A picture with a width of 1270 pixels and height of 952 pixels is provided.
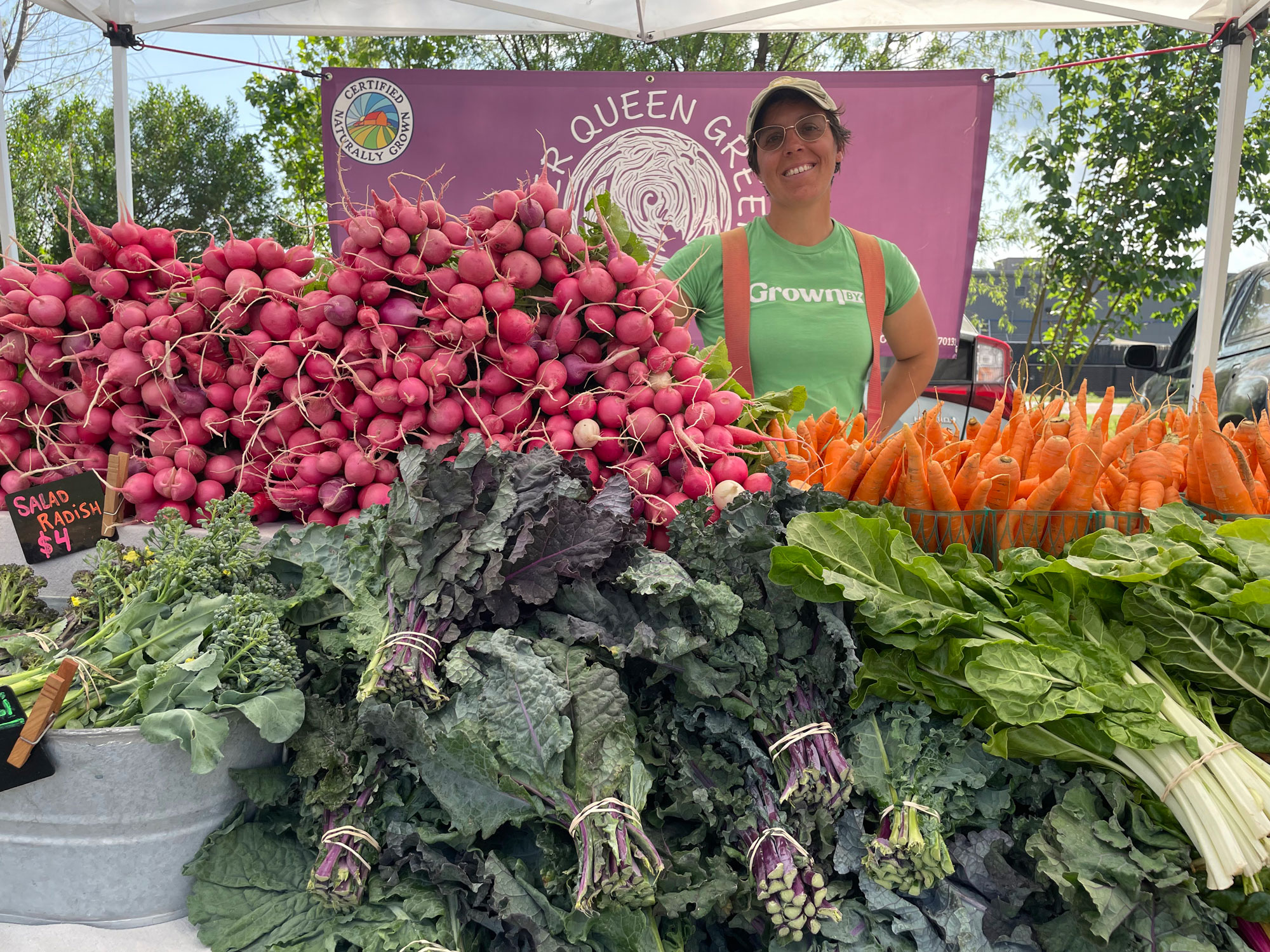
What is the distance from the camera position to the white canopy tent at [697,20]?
387 cm

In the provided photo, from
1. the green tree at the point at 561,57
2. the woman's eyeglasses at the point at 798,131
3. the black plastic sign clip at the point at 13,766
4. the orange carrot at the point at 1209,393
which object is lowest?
the black plastic sign clip at the point at 13,766

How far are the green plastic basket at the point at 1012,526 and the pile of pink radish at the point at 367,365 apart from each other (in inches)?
15.8

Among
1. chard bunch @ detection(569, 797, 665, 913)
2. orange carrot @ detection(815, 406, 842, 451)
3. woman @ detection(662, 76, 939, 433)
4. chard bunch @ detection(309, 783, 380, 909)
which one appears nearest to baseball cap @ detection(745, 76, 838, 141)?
woman @ detection(662, 76, 939, 433)

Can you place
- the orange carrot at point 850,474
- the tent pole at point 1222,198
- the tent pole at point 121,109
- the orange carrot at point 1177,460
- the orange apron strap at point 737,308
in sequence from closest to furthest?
the orange carrot at point 850,474 < the orange carrot at point 1177,460 < the orange apron strap at point 737,308 < the tent pole at point 1222,198 < the tent pole at point 121,109

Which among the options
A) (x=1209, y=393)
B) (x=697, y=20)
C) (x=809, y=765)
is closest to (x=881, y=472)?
(x=809, y=765)

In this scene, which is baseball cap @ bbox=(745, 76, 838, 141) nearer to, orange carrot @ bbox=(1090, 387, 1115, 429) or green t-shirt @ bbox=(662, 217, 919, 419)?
green t-shirt @ bbox=(662, 217, 919, 419)

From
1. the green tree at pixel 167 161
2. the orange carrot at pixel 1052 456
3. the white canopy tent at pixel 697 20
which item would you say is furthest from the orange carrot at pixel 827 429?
the green tree at pixel 167 161

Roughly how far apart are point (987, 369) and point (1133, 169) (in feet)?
9.02

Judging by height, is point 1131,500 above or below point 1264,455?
below

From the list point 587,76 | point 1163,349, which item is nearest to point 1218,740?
point 587,76

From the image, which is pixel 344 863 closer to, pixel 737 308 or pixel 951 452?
pixel 951 452

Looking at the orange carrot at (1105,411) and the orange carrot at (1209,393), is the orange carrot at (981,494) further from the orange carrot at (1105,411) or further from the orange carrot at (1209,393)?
the orange carrot at (1209,393)

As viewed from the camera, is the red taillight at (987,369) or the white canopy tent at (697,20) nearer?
the white canopy tent at (697,20)

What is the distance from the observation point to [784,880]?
130 cm
